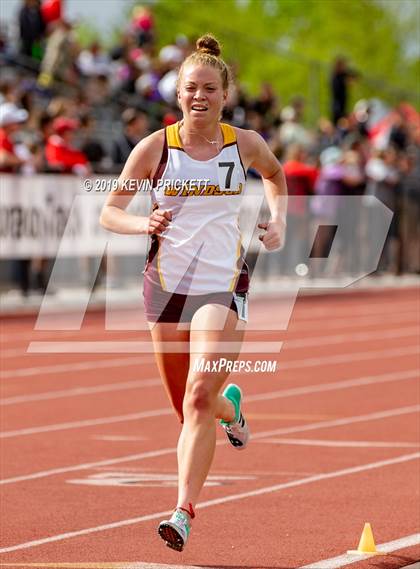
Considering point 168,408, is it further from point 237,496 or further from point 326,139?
point 326,139

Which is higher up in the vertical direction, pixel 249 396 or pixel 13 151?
pixel 249 396

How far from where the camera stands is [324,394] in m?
13.3

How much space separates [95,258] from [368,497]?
12.5 meters

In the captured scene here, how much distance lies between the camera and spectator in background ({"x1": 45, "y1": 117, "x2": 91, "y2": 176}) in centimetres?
2002

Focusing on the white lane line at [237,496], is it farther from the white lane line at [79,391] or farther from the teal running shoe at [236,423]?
the white lane line at [79,391]

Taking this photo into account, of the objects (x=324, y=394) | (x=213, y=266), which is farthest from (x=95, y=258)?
(x=213, y=266)

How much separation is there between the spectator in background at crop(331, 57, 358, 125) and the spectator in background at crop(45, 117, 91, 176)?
489 inches

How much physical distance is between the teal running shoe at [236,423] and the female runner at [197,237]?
22.0 inches

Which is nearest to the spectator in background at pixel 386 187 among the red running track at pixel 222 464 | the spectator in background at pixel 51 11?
the spectator in background at pixel 51 11

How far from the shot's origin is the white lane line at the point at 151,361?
14562 millimetres

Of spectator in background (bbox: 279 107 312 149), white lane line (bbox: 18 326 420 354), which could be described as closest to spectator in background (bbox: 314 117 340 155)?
spectator in background (bbox: 279 107 312 149)

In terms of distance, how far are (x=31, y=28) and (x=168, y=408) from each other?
13.6 m

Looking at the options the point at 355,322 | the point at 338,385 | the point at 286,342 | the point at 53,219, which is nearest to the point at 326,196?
the point at 355,322

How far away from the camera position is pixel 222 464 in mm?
9695
